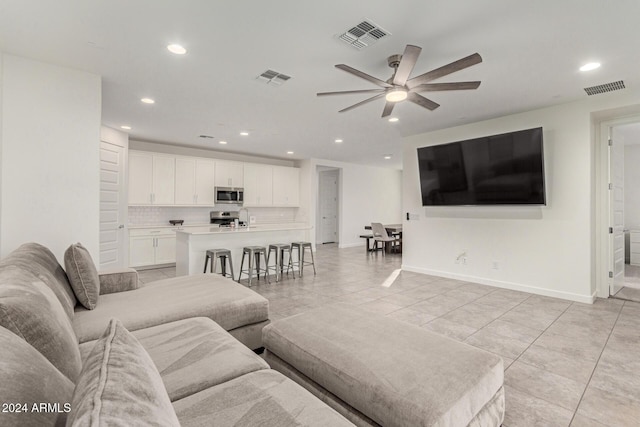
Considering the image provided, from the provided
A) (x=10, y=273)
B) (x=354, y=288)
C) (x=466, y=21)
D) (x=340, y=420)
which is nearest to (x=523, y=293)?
(x=354, y=288)

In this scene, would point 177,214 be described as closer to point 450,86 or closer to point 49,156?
point 49,156

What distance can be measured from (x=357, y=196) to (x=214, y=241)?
6249mm

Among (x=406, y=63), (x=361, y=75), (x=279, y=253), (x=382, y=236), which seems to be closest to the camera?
(x=406, y=63)

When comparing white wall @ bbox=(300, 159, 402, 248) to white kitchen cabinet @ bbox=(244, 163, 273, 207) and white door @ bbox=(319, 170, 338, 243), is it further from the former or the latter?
white kitchen cabinet @ bbox=(244, 163, 273, 207)

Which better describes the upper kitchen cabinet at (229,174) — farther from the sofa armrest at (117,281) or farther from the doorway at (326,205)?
the sofa armrest at (117,281)

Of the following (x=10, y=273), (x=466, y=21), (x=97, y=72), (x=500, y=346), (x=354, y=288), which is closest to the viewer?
(x=10, y=273)

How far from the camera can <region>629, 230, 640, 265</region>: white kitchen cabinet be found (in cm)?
661

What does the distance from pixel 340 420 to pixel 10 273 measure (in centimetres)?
186

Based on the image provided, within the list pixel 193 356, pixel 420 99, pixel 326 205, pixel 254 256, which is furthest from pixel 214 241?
pixel 326 205

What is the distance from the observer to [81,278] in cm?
237

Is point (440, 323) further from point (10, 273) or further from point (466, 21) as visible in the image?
point (10, 273)

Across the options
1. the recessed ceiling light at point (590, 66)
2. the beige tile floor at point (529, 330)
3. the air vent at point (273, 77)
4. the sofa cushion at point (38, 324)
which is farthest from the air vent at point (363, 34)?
the beige tile floor at point (529, 330)

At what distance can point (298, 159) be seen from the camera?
9.30m

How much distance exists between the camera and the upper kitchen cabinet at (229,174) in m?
7.62
